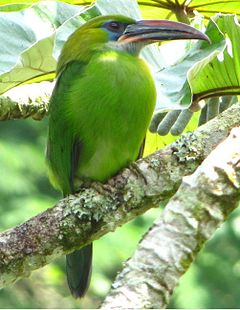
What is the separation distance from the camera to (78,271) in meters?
3.81

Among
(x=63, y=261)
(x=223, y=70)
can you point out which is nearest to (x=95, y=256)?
(x=63, y=261)

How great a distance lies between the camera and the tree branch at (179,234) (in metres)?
2.31

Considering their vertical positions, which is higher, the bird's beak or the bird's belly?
the bird's beak

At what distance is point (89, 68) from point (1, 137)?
5.96 meters

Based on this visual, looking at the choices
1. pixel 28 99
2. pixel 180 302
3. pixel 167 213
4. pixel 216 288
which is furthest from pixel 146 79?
pixel 216 288

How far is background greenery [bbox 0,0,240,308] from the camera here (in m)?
8.43

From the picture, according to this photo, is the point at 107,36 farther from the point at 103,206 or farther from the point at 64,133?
the point at 103,206

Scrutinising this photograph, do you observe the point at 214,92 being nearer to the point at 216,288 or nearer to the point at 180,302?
the point at 180,302

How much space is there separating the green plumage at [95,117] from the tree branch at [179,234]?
1167mm

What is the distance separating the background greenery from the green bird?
4106 mm

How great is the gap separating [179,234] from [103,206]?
892mm

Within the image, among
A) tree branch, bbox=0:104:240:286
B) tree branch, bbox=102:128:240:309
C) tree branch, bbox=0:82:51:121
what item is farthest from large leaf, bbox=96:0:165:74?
tree branch, bbox=102:128:240:309

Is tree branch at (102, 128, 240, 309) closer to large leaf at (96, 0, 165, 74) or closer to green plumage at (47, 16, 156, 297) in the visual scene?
green plumage at (47, 16, 156, 297)

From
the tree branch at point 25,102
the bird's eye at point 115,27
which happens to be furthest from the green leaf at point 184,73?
the tree branch at point 25,102
